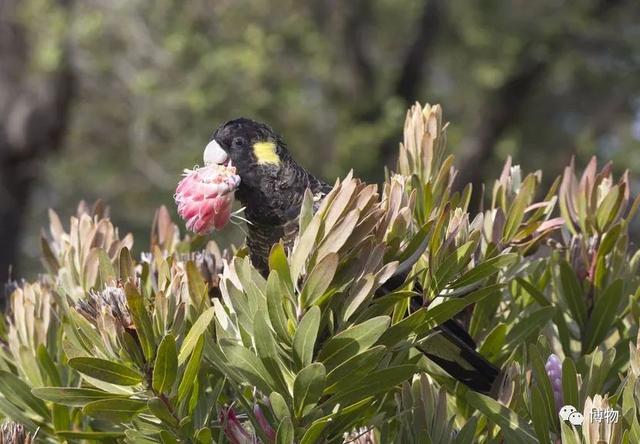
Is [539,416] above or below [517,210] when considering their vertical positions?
below

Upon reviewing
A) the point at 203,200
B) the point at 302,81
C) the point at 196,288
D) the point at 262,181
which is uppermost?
the point at 302,81

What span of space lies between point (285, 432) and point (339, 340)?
0.42 feet

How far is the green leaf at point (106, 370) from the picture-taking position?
1.10 m

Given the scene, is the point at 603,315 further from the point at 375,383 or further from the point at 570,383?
the point at 375,383

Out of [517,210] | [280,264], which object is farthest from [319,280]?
[517,210]

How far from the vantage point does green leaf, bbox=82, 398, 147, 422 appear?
1120mm

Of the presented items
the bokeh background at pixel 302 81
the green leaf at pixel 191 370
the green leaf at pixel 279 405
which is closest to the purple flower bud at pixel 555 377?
the green leaf at pixel 279 405

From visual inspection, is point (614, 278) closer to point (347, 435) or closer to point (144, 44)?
point (347, 435)

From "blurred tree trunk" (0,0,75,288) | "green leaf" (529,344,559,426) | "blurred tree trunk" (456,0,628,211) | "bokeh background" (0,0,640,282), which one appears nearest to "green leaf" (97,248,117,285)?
"green leaf" (529,344,559,426)

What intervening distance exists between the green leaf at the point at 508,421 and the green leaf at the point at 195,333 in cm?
37

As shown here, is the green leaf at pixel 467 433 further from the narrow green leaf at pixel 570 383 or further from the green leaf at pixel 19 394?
the green leaf at pixel 19 394

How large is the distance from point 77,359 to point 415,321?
42 centimetres

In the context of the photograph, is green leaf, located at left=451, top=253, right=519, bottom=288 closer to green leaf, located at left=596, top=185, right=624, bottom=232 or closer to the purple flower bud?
the purple flower bud

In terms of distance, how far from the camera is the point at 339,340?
1108 millimetres
